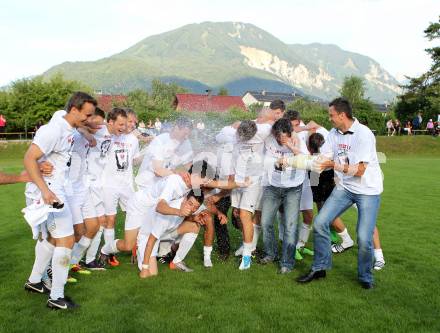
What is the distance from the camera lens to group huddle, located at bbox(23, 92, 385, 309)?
576 cm

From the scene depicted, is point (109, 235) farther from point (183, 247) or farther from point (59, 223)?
point (59, 223)

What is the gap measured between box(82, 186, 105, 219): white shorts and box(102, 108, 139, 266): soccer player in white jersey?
9 cm

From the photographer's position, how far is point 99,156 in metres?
8.05

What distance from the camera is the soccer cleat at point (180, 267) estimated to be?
7359 millimetres

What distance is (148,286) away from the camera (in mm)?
6586

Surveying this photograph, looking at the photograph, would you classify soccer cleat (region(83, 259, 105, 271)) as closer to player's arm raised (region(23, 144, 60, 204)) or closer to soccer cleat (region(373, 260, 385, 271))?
player's arm raised (region(23, 144, 60, 204))

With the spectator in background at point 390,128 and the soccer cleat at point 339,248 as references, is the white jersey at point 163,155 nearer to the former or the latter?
the soccer cleat at point 339,248

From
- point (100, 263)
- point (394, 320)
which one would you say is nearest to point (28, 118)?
point (100, 263)

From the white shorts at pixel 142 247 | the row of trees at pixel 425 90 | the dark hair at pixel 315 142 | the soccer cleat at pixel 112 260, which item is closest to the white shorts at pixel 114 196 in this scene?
the soccer cleat at pixel 112 260

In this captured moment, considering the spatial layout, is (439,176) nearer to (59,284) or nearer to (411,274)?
(411,274)

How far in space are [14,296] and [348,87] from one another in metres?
114

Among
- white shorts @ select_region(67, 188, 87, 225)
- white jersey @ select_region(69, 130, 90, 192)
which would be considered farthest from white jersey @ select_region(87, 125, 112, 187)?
white shorts @ select_region(67, 188, 87, 225)

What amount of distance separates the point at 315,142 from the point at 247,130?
1.83 meters

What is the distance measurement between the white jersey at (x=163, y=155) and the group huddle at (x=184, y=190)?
2 cm
